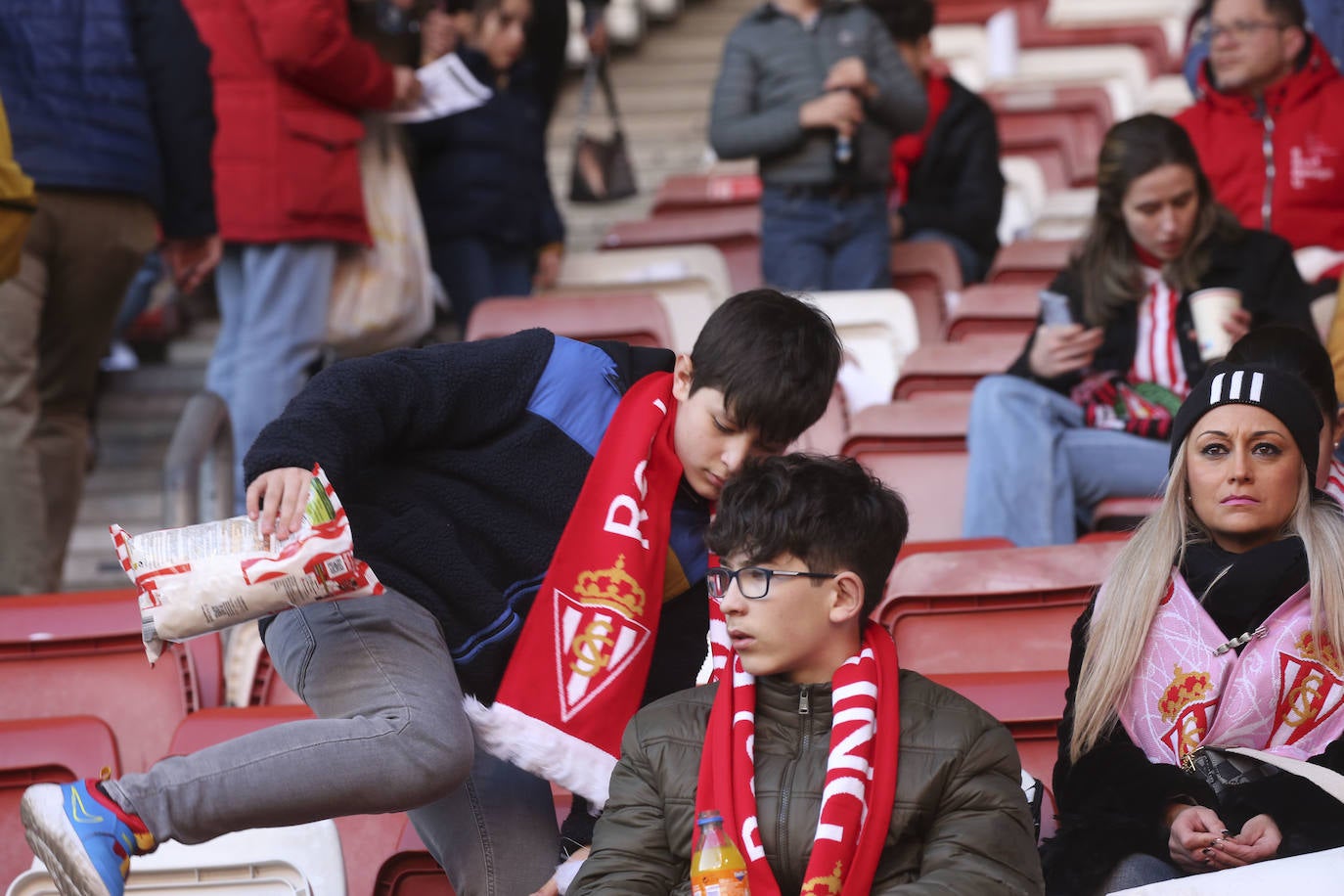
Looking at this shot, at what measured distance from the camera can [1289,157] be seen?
4.93 m

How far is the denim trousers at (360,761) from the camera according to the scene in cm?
223

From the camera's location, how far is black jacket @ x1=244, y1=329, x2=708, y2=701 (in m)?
2.50

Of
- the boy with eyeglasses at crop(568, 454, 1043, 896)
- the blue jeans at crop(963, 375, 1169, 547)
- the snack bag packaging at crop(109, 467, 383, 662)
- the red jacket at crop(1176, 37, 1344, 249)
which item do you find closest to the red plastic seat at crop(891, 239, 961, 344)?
the red jacket at crop(1176, 37, 1344, 249)

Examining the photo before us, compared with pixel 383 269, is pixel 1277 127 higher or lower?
higher

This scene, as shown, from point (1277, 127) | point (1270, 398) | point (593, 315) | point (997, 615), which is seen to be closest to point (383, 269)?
point (593, 315)

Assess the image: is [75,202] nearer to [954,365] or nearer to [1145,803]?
[954,365]

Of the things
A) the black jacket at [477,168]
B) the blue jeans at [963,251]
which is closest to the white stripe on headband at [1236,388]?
the black jacket at [477,168]

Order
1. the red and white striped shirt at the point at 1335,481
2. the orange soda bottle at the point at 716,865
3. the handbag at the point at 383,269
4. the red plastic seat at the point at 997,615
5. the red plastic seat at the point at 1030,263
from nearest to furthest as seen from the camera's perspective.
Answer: the orange soda bottle at the point at 716,865 < the red and white striped shirt at the point at 1335,481 < the red plastic seat at the point at 997,615 < the handbag at the point at 383,269 < the red plastic seat at the point at 1030,263

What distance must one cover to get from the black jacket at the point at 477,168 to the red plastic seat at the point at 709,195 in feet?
5.12

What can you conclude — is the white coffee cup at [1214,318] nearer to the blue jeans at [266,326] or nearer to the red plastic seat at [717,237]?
the blue jeans at [266,326]

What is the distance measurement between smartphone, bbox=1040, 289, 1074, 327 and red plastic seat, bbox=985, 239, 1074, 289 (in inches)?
67.2

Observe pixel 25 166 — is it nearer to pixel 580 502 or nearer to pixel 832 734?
pixel 580 502

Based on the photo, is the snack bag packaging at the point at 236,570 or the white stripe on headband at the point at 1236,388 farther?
the white stripe on headband at the point at 1236,388

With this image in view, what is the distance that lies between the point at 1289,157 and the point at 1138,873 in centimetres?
318
